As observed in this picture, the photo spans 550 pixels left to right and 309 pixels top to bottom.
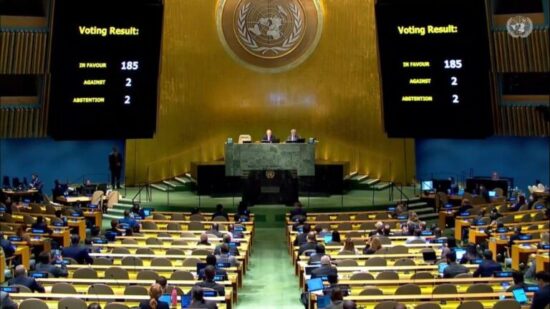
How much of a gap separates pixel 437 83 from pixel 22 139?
54.1ft

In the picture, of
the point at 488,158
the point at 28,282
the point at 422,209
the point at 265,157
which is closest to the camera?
the point at 28,282

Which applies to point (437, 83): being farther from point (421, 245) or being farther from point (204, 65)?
point (204, 65)

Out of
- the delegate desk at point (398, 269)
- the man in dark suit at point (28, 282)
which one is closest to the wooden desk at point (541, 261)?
the delegate desk at point (398, 269)

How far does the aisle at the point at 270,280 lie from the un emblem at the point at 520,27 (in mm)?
9962

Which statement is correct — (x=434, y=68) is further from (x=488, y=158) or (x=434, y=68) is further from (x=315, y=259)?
(x=488, y=158)

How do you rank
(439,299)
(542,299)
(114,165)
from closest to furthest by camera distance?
(542,299) → (439,299) → (114,165)

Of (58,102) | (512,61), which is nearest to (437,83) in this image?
(58,102)

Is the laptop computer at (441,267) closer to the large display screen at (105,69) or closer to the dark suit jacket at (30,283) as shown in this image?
the dark suit jacket at (30,283)

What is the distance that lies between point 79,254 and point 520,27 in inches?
633

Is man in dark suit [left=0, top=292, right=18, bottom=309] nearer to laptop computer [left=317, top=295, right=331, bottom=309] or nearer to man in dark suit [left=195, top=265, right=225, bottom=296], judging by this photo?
man in dark suit [left=195, top=265, right=225, bottom=296]

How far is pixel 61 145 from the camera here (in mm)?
27109

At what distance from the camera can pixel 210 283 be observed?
10.7 m

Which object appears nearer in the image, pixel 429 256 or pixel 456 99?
pixel 429 256

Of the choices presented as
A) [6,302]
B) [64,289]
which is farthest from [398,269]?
[6,302]
